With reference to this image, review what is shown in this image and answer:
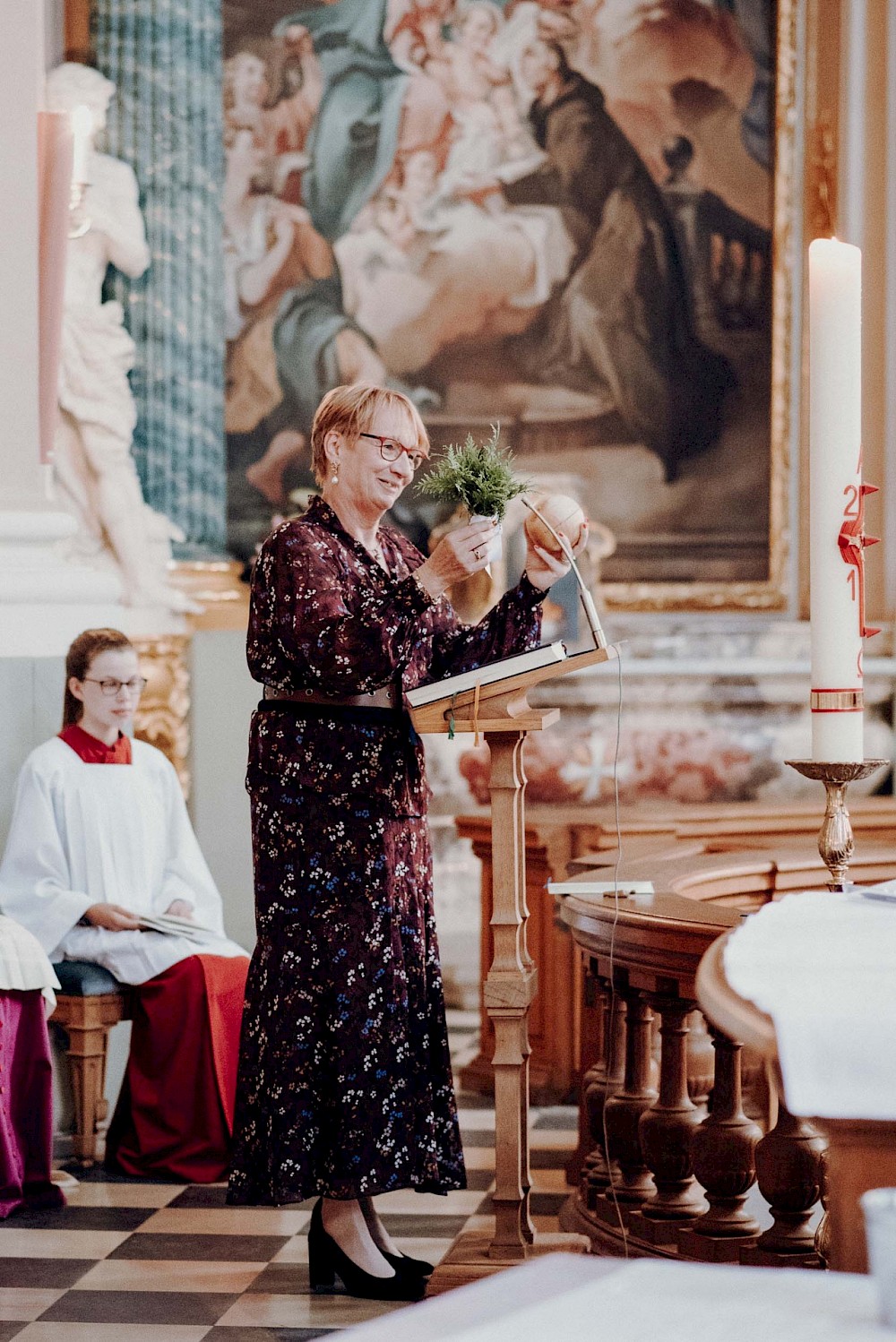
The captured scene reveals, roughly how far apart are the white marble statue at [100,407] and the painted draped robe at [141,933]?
205cm

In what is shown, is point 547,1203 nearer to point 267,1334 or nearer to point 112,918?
point 267,1334

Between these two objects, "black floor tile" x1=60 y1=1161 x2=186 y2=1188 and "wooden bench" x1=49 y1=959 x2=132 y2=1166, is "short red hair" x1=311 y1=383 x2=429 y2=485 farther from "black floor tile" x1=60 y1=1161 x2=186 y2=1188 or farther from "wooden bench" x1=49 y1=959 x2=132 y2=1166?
"black floor tile" x1=60 y1=1161 x2=186 y2=1188

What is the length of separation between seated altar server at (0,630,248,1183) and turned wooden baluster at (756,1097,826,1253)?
2.05 m

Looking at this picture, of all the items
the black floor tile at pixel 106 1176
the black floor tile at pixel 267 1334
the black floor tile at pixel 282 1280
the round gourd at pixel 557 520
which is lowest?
the black floor tile at pixel 106 1176

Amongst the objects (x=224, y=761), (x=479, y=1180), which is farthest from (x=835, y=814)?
(x=224, y=761)

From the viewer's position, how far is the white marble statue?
719 cm

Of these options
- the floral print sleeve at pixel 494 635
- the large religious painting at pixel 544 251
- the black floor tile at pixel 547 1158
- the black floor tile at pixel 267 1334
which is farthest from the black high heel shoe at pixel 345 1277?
the large religious painting at pixel 544 251

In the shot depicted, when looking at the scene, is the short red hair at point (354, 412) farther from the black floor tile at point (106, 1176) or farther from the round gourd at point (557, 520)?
the black floor tile at point (106, 1176)

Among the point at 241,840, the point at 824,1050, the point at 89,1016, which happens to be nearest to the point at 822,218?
the point at 241,840

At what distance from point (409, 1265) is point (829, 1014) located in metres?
2.29

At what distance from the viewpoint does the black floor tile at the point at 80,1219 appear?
13.9 ft

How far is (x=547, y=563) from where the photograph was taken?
10.9 ft

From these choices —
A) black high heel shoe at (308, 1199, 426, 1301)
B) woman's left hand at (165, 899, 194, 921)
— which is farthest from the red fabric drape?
black high heel shoe at (308, 1199, 426, 1301)

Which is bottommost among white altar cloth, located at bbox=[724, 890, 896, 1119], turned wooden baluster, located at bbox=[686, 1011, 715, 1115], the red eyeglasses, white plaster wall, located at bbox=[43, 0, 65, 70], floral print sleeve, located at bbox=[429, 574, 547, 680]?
turned wooden baluster, located at bbox=[686, 1011, 715, 1115]
